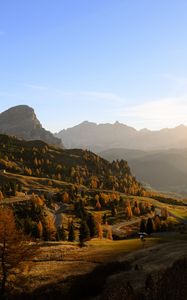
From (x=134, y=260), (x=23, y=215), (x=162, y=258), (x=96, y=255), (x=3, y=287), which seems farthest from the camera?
(x=23, y=215)

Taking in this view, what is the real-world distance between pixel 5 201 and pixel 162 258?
14043 cm

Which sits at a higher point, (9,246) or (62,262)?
(9,246)

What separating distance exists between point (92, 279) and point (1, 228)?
52.2 feet

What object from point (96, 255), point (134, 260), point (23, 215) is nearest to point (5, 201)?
point (23, 215)

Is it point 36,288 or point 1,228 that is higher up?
point 1,228

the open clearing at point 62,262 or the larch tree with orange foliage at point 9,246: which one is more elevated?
the larch tree with orange foliage at point 9,246

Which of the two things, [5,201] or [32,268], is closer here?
[32,268]

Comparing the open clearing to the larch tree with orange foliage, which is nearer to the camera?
the larch tree with orange foliage

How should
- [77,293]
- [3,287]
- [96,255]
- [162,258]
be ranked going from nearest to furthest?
[77,293], [3,287], [162,258], [96,255]

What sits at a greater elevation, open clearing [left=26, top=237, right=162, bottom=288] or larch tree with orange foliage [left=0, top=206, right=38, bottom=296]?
larch tree with orange foliage [left=0, top=206, right=38, bottom=296]

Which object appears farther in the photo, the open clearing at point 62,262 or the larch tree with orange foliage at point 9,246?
the open clearing at point 62,262

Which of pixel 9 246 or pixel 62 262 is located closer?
pixel 9 246

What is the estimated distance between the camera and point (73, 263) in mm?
76250

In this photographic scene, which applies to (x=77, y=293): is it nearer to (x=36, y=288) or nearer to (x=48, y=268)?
(x=36, y=288)
